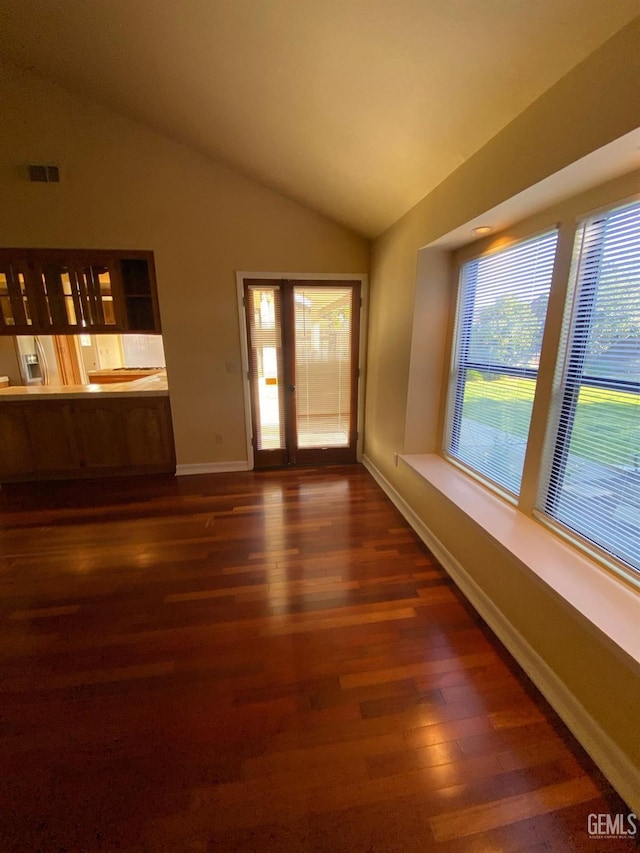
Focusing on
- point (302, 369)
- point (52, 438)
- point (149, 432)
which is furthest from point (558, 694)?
point (52, 438)

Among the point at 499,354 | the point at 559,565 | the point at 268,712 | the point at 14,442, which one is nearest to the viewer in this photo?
the point at 268,712

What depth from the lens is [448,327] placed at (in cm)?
257

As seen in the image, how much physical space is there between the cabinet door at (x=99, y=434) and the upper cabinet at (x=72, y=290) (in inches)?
30.9

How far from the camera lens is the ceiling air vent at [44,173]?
2938 mm

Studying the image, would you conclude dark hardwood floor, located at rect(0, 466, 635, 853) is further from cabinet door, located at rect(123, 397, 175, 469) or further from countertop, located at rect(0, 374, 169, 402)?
countertop, located at rect(0, 374, 169, 402)

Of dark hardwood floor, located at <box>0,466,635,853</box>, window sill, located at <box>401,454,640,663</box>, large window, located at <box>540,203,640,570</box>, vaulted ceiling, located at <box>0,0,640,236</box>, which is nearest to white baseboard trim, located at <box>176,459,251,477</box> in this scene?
dark hardwood floor, located at <box>0,466,635,853</box>

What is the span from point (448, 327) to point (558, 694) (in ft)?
7.39

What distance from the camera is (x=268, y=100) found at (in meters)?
2.02

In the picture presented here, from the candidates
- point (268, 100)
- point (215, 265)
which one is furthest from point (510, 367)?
point (215, 265)

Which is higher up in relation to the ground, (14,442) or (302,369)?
(302,369)

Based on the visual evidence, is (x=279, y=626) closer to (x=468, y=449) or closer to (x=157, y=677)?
(x=157, y=677)

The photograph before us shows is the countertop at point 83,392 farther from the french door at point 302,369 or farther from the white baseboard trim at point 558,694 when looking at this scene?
the white baseboard trim at point 558,694

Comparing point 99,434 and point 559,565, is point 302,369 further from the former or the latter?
point 559,565

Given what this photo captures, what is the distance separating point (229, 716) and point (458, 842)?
2.86 feet
